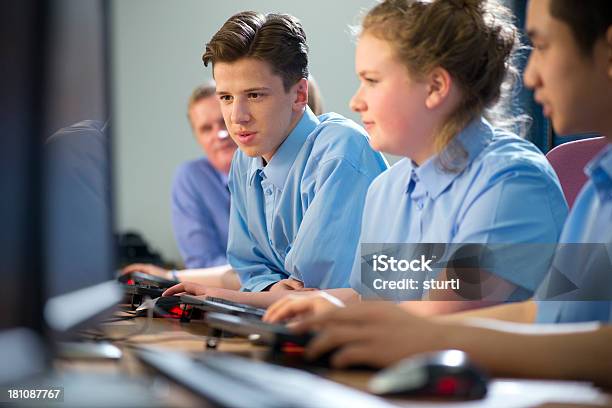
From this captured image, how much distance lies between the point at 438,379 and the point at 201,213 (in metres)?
2.94

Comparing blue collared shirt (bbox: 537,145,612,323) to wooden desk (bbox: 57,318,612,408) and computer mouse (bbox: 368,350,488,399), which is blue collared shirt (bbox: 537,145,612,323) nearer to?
wooden desk (bbox: 57,318,612,408)

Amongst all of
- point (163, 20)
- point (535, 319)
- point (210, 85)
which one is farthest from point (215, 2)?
point (535, 319)

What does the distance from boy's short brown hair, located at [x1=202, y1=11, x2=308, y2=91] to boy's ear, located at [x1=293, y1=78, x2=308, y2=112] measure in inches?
0.5

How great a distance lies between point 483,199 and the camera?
48.8 inches

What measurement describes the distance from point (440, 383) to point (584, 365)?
17cm

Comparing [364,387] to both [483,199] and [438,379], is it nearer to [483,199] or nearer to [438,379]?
[438,379]

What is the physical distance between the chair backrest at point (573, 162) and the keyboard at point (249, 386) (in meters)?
0.89

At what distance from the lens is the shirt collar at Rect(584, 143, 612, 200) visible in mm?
967

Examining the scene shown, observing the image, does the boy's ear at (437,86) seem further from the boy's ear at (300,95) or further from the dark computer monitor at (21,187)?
the dark computer monitor at (21,187)

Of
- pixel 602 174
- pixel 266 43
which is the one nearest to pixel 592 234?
pixel 602 174

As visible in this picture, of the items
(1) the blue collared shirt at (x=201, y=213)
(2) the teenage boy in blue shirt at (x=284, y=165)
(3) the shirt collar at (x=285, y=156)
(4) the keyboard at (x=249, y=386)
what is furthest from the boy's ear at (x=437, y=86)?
(1) the blue collared shirt at (x=201, y=213)

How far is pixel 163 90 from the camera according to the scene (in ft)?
14.8

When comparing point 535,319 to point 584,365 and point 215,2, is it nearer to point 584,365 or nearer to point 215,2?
point 584,365

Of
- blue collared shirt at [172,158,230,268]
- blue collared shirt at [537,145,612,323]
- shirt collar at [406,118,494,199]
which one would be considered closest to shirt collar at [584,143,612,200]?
blue collared shirt at [537,145,612,323]
